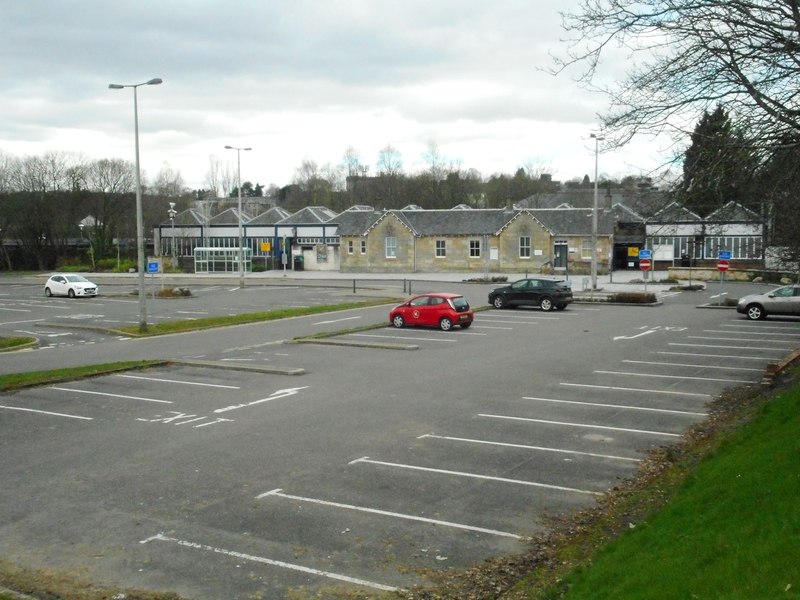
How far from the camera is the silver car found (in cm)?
3481

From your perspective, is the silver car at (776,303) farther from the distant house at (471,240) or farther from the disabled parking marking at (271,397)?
the distant house at (471,240)

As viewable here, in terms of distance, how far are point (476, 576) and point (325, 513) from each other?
260 cm

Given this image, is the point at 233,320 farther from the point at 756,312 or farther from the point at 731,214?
the point at 731,214

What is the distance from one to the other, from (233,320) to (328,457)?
24.5 metres

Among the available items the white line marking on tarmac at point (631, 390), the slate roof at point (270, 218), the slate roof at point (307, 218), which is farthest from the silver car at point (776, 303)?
the slate roof at point (270, 218)

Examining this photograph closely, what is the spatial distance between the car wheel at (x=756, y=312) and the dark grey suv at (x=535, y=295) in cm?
845

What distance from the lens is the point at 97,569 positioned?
8719 millimetres

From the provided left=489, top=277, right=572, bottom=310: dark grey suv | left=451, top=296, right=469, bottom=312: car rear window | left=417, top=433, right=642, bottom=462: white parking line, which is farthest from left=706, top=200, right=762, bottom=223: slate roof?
left=489, top=277, right=572, bottom=310: dark grey suv

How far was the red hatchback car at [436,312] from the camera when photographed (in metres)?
31.7

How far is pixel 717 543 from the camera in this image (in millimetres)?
7219

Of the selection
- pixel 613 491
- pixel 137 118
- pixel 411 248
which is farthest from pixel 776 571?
pixel 411 248

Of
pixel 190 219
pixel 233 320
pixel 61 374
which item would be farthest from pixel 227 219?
pixel 61 374

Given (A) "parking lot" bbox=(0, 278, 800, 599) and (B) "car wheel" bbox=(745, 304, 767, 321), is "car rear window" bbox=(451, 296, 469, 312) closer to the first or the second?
(A) "parking lot" bbox=(0, 278, 800, 599)

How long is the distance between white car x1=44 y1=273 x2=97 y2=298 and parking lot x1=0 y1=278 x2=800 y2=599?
3212 cm
